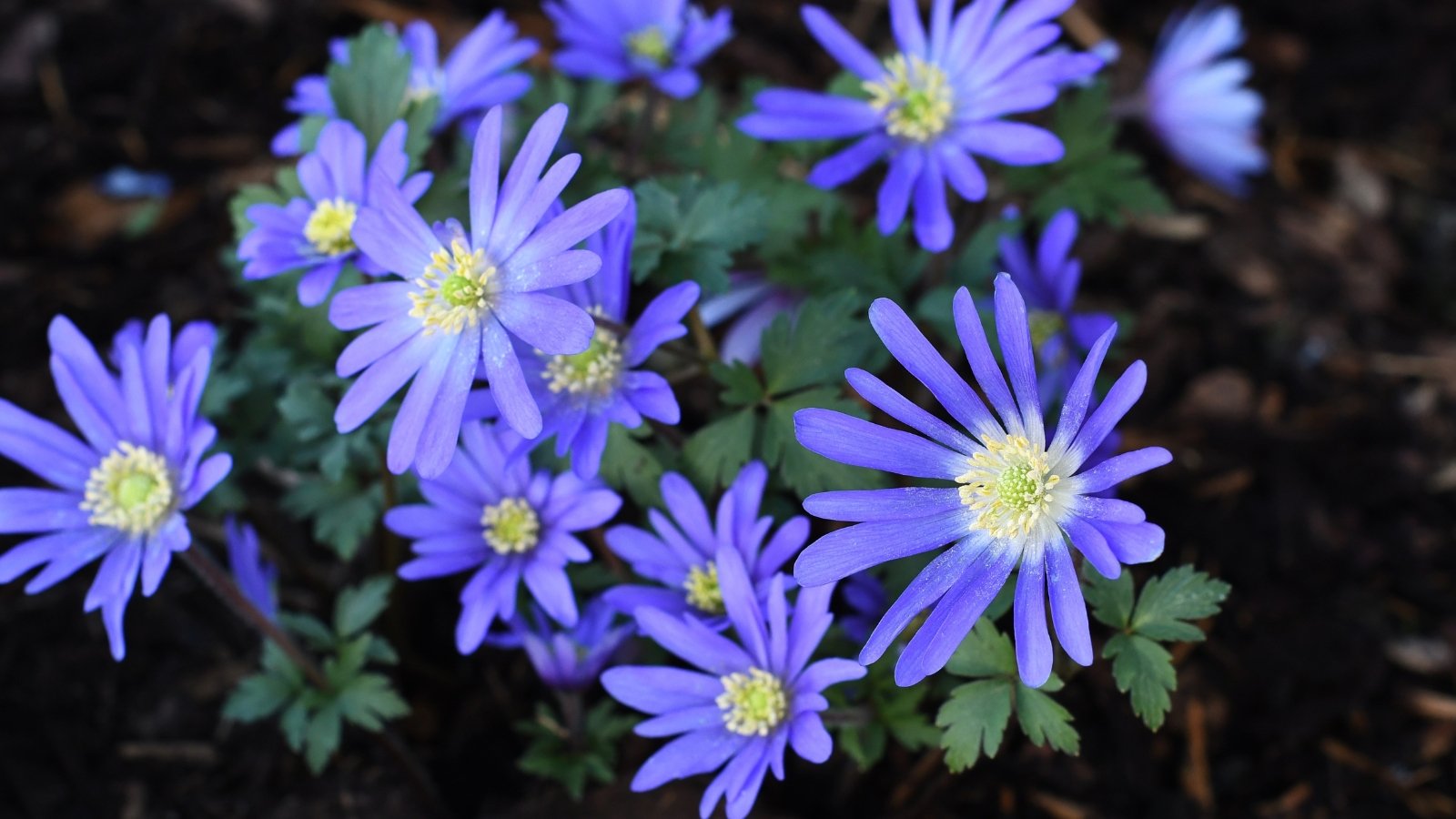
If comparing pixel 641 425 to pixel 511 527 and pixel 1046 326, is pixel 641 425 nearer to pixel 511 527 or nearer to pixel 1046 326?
pixel 511 527

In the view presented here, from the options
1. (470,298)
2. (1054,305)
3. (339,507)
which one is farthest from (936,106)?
(339,507)

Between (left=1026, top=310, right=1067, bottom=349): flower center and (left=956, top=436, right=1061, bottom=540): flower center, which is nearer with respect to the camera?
(left=956, top=436, right=1061, bottom=540): flower center

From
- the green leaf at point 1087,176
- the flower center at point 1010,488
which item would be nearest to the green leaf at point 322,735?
the flower center at point 1010,488

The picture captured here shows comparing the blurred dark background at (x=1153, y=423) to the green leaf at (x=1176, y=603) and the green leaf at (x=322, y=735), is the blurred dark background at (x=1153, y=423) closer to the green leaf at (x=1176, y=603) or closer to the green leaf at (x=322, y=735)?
the green leaf at (x=322, y=735)

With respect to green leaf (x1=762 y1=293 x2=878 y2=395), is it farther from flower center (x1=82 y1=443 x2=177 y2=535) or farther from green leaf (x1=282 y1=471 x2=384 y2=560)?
flower center (x1=82 y1=443 x2=177 y2=535)

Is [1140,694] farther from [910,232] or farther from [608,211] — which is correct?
[910,232]

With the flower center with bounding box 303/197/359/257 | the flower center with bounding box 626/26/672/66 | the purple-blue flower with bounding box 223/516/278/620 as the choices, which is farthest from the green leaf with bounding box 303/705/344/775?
the flower center with bounding box 626/26/672/66

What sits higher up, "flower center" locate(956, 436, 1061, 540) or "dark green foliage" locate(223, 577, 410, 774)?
"flower center" locate(956, 436, 1061, 540)
